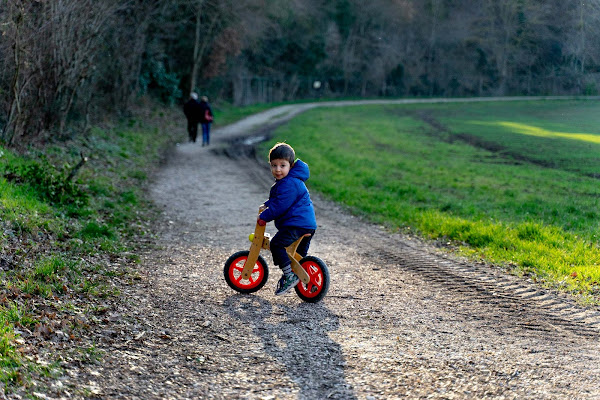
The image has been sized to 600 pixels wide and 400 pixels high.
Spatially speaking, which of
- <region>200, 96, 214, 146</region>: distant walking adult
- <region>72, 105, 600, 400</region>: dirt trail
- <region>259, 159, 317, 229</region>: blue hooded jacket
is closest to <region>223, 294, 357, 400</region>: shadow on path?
<region>72, 105, 600, 400</region>: dirt trail

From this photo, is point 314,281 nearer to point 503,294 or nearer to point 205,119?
point 503,294

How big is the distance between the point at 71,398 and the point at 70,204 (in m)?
6.67

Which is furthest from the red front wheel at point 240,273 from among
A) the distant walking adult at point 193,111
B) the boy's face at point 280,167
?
the distant walking adult at point 193,111

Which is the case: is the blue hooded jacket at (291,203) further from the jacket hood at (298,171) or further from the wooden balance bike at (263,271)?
the wooden balance bike at (263,271)

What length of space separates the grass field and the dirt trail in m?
1.08

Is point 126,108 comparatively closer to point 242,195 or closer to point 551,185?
point 242,195

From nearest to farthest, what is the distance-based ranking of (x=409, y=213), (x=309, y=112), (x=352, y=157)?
1. (x=409, y=213)
2. (x=352, y=157)
3. (x=309, y=112)

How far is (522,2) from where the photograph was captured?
47.3 ft

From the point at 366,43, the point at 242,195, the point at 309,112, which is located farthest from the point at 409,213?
the point at 366,43

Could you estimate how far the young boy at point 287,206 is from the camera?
6.42 metres

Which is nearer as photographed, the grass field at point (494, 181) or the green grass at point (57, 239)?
the green grass at point (57, 239)

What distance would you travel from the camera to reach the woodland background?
13266 millimetres

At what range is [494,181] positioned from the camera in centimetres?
1598

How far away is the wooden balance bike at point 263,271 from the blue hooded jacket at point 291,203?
0.68 feet
